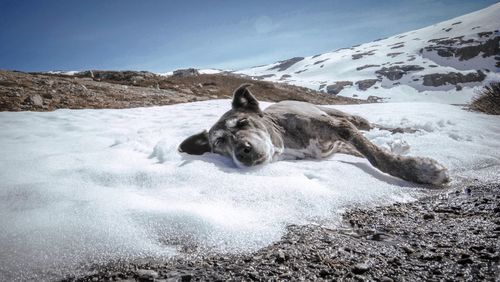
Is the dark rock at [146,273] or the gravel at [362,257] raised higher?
the dark rock at [146,273]

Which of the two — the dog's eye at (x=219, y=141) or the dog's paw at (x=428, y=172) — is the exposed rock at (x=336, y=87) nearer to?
the dog's eye at (x=219, y=141)

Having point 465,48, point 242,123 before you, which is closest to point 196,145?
point 242,123

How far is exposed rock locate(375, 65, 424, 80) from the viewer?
9148 cm

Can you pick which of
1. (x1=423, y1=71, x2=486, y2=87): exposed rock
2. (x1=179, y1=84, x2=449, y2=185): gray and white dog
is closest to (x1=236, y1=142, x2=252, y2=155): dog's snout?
A: (x1=179, y1=84, x2=449, y2=185): gray and white dog

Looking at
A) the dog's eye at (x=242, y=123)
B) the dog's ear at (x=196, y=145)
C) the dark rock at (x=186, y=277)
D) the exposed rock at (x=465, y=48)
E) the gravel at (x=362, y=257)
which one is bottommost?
the gravel at (x=362, y=257)

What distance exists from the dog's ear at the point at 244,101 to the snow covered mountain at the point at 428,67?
73.2m

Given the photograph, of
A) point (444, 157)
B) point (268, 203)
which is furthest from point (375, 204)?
point (444, 157)

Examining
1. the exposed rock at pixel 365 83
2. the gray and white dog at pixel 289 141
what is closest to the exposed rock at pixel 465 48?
the exposed rock at pixel 365 83

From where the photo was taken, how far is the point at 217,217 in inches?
100

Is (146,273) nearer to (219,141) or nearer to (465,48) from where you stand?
(219,141)

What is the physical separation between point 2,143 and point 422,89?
303ft

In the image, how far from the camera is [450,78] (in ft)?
268

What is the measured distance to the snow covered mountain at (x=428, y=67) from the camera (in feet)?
259

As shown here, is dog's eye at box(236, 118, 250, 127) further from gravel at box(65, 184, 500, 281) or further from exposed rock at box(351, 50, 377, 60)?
exposed rock at box(351, 50, 377, 60)
